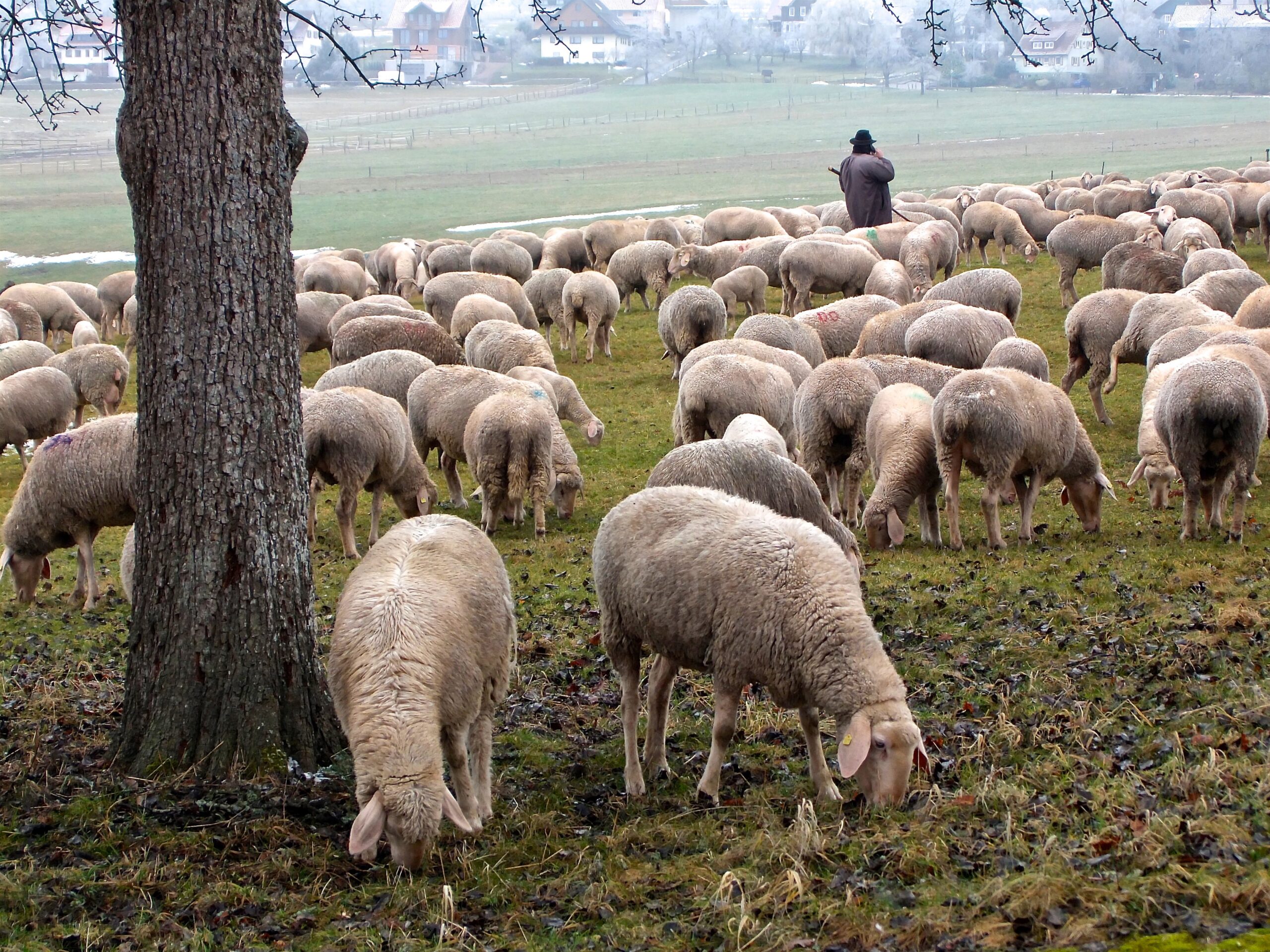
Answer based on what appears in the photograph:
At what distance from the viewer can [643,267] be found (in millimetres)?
24641

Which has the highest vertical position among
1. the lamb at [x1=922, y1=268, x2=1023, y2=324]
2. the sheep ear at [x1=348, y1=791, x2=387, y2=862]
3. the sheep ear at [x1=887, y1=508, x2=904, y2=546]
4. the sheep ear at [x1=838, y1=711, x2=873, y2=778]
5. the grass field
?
the lamb at [x1=922, y1=268, x2=1023, y2=324]

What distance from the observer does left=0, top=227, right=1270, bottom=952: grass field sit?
4328 mm

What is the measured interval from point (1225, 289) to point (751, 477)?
11.0m

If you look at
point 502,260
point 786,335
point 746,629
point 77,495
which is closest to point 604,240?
point 502,260

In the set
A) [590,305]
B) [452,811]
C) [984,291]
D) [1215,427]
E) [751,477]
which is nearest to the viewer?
[452,811]

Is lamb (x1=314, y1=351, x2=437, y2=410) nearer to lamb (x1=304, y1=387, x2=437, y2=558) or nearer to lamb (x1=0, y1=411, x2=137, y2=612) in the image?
lamb (x1=304, y1=387, x2=437, y2=558)

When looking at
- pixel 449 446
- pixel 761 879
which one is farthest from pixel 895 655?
pixel 449 446

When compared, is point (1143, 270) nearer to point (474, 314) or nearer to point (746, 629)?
point (474, 314)

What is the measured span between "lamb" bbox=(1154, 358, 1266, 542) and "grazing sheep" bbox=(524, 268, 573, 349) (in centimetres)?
1314

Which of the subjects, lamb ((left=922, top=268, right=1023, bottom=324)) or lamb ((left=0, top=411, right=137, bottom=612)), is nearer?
lamb ((left=0, top=411, right=137, bottom=612))

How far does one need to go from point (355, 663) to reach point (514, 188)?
219 ft

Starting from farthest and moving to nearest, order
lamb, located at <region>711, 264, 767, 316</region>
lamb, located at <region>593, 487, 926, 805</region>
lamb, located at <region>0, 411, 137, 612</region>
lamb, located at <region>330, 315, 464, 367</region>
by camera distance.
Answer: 1. lamb, located at <region>711, 264, 767, 316</region>
2. lamb, located at <region>330, 315, 464, 367</region>
3. lamb, located at <region>0, 411, 137, 612</region>
4. lamb, located at <region>593, 487, 926, 805</region>

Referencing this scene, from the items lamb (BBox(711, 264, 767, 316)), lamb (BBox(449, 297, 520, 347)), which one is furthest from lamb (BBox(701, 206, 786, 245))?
lamb (BBox(449, 297, 520, 347))

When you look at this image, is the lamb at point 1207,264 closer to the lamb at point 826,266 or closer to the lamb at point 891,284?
the lamb at point 891,284
